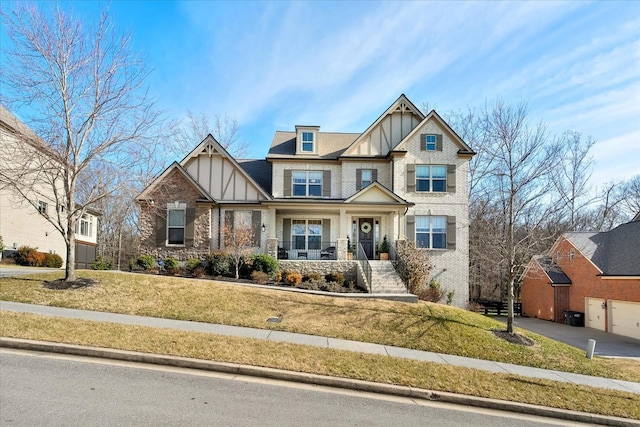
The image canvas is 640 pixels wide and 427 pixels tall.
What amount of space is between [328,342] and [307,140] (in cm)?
1562

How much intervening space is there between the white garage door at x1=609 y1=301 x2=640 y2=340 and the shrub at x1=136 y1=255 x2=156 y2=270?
24.0m

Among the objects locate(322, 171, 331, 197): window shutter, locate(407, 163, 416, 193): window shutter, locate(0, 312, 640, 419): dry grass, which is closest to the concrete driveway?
locate(0, 312, 640, 419): dry grass

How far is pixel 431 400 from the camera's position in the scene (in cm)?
714

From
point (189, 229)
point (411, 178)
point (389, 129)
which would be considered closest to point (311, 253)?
point (189, 229)

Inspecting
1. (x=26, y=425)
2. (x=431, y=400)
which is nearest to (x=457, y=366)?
(x=431, y=400)

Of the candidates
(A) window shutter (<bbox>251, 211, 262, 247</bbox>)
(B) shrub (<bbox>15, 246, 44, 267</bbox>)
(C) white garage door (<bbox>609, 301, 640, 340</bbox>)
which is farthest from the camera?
(B) shrub (<bbox>15, 246, 44, 267</bbox>)

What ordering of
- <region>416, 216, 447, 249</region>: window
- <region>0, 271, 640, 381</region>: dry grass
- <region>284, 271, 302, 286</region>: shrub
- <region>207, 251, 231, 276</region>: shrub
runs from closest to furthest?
1. <region>0, 271, 640, 381</region>: dry grass
2. <region>284, 271, 302, 286</region>: shrub
3. <region>207, 251, 231, 276</region>: shrub
4. <region>416, 216, 447, 249</region>: window

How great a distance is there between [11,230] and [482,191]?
3291cm

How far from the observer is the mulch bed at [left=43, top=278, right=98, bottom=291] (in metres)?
12.4

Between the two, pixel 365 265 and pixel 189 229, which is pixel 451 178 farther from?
pixel 189 229

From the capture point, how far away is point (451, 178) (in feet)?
74.5

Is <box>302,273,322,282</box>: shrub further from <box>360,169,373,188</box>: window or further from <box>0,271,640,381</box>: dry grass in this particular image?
<box>360,169,373,188</box>: window

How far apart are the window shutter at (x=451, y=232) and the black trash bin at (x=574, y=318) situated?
9869 mm

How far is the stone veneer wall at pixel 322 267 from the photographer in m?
19.4
